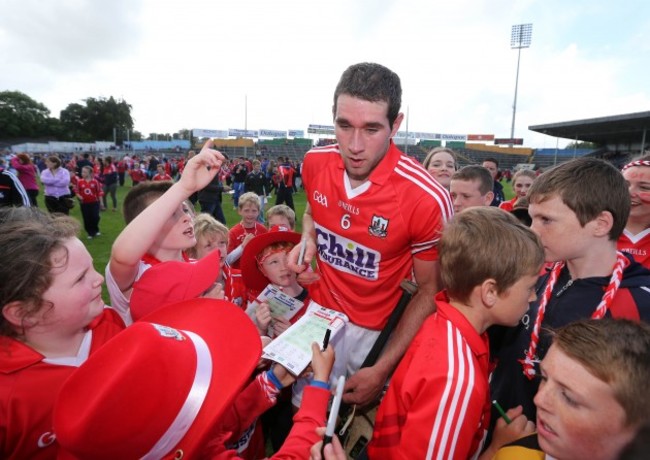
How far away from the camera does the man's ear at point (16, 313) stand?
4.72ft

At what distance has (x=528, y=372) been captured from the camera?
1.99m

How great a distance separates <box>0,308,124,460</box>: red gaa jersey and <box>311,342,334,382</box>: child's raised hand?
1.01 meters

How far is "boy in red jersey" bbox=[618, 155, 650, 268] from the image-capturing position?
119 inches

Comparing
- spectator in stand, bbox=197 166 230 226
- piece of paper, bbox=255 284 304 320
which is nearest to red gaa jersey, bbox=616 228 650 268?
piece of paper, bbox=255 284 304 320

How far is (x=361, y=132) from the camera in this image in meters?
2.13

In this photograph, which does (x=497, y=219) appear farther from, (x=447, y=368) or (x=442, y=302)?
(x=447, y=368)

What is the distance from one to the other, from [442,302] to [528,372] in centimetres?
73

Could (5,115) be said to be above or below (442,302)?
above

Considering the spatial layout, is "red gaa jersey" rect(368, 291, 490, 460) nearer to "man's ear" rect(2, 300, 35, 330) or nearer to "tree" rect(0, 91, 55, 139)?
"man's ear" rect(2, 300, 35, 330)

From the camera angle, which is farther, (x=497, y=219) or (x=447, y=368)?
(x=497, y=219)

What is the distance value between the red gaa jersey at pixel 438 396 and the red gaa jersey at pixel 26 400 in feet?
4.38

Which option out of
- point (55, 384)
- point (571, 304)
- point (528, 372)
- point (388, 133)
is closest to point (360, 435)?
point (528, 372)

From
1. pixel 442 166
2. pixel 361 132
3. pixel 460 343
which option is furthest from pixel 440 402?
pixel 442 166

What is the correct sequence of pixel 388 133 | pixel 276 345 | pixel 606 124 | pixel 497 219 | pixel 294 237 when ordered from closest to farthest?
pixel 497 219 < pixel 276 345 < pixel 388 133 < pixel 294 237 < pixel 606 124
